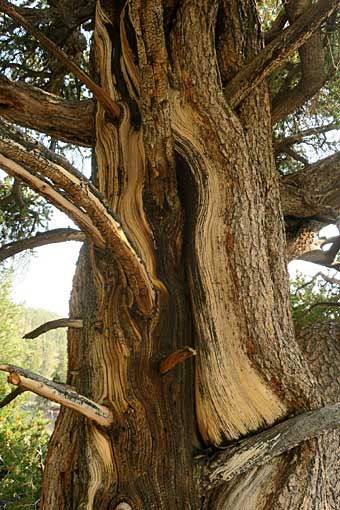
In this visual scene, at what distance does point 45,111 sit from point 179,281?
1165 mm

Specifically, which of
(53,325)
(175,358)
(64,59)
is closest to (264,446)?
(175,358)

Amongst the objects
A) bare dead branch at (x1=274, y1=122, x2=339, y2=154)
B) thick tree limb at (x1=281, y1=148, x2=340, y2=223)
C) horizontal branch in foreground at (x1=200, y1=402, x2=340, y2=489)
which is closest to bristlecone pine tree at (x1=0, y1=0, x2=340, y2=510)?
horizontal branch in foreground at (x1=200, y1=402, x2=340, y2=489)

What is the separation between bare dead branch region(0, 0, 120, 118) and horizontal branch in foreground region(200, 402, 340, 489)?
1560mm

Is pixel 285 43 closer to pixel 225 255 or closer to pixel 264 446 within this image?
pixel 225 255

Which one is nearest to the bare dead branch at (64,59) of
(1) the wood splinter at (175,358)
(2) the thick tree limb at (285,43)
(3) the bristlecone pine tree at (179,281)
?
(3) the bristlecone pine tree at (179,281)

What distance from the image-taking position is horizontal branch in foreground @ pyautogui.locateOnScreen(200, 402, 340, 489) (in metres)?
1.76

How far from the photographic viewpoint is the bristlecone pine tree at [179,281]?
178cm

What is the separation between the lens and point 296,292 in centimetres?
423

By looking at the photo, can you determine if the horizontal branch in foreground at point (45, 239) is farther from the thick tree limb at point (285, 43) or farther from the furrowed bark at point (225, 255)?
the thick tree limb at point (285, 43)

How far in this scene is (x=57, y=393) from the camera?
156 centimetres

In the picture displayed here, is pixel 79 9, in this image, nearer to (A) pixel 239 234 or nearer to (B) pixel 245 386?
(A) pixel 239 234

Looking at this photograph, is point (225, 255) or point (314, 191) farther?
point (314, 191)

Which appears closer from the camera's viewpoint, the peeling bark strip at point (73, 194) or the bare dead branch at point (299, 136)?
the peeling bark strip at point (73, 194)

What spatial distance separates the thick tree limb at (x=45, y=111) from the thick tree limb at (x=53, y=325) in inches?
40.6
